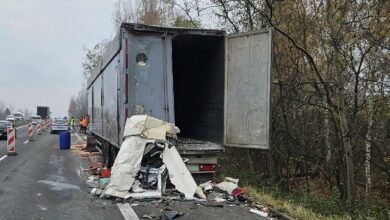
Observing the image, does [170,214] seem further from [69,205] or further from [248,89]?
[248,89]

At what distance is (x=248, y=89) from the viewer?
9.52m

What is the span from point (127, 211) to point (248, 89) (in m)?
3.59

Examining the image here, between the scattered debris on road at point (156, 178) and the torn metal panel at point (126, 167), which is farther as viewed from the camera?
the torn metal panel at point (126, 167)

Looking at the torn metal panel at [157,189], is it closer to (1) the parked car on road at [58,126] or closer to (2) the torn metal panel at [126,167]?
(2) the torn metal panel at [126,167]

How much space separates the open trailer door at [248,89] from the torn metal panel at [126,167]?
1.88 meters

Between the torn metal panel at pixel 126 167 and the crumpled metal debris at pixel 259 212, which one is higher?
the torn metal panel at pixel 126 167

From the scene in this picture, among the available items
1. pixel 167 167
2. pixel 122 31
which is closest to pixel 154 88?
pixel 122 31

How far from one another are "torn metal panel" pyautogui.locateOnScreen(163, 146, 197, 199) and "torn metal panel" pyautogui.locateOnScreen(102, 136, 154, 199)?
461 mm

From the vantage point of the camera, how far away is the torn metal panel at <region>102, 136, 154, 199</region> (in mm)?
8391

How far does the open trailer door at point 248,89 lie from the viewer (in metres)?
9.09

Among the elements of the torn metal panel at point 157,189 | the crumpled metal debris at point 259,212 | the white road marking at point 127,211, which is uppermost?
the torn metal panel at point 157,189

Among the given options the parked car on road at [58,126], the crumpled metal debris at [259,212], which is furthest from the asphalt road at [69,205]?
the parked car on road at [58,126]

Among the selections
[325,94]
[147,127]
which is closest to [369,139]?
[325,94]

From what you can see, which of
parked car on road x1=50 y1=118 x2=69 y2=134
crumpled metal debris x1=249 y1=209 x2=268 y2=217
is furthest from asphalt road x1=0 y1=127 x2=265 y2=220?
parked car on road x1=50 y1=118 x2=69 y2=134
